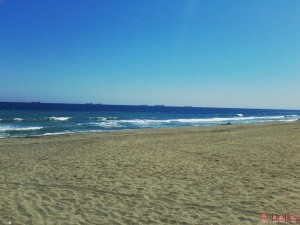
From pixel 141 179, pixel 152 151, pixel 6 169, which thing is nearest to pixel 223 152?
pixel 152 151

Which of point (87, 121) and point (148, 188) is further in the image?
point (87, 121)

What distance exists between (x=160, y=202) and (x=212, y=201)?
1133 millimetres

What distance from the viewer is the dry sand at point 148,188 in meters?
6.26

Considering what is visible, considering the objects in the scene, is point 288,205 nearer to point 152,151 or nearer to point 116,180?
point 116,180

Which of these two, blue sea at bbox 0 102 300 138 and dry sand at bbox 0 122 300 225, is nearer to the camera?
dry sand at bbox 0 122 300 225

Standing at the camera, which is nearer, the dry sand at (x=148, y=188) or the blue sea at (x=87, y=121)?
the dry sand at (x=148, y=188)

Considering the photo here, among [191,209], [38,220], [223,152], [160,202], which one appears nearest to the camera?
[38,220]

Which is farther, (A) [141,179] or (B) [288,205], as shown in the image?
(A) [141,179]

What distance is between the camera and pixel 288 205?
6.82 meters

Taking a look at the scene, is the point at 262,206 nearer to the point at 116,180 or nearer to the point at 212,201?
the point at 212,201

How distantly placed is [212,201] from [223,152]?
756cm

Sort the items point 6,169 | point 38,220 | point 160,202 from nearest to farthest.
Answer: point 38,220
point 160,202
point 6,169

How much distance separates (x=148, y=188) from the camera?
8.22m

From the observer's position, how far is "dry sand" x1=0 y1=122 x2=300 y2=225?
6262 mm
